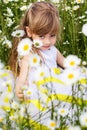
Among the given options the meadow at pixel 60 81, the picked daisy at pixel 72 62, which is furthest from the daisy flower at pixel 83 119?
the picked daisy at pixel 72 62

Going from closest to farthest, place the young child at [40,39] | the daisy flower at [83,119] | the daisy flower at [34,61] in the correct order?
the daisy flower at [83,119] → the daisy flower at [34,61] → the young child at [40,39]

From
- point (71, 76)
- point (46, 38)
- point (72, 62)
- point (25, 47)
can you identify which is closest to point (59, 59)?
point (46, 38)

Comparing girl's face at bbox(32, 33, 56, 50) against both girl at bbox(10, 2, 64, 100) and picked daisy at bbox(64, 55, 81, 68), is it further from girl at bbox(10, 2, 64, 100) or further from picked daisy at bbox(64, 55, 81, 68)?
picked daisy at bbox(64, 55, 81, 68)

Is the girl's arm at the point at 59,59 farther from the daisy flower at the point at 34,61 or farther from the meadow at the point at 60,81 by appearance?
the daisy flower at the point at 34,61

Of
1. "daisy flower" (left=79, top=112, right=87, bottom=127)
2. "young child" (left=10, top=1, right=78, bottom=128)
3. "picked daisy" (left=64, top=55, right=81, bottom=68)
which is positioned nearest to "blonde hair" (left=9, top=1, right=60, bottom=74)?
"young child" (left=10, top=1, right=78, bottom=128)

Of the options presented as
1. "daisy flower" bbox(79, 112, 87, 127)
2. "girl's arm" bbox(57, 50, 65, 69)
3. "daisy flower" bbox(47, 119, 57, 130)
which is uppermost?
"daisy flower" bbox(79, 112, 87, 127)

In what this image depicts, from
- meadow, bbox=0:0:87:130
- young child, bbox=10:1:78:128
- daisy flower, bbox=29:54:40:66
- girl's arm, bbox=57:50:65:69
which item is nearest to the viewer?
meadow, bbox=0:0:87:130

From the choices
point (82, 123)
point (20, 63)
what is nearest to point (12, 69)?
point (20, 63)

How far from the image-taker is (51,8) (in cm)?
215

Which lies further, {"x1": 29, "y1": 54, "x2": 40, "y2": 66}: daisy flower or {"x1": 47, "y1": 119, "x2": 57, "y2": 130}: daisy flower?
{"x1": 29, "y1": 54, "x2": 40, "y2": 66}: daisy flower

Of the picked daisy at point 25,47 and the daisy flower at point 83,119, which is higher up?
the picked daisy at point 25,47

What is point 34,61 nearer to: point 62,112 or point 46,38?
point 62,112

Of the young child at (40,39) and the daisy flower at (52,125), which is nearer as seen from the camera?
the daisy flower at (52,125)

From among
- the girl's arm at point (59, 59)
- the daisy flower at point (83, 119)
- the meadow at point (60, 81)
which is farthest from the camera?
the girl's arm at point (59, 59)
